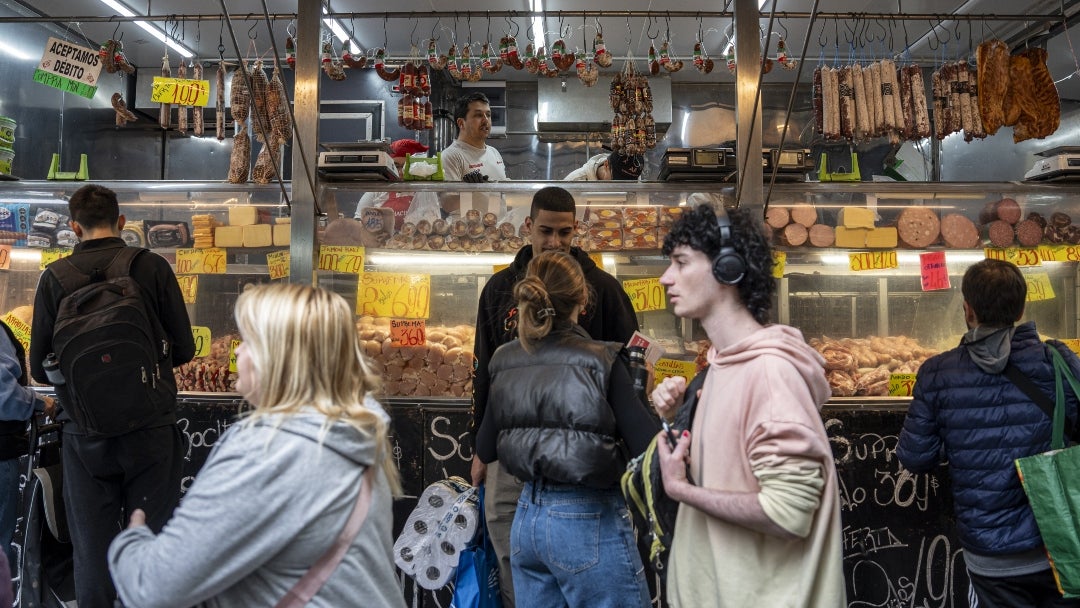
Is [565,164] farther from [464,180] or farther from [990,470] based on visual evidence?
[990,470]

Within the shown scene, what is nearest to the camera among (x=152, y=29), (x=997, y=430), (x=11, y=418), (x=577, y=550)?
(x=577, y=550)

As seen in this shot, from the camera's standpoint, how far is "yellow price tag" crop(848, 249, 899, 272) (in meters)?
5.04

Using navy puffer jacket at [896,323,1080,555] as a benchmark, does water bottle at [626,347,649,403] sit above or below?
above

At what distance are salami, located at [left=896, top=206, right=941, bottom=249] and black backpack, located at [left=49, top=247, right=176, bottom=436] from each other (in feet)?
13.2

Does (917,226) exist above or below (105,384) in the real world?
above

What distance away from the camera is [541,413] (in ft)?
9.57

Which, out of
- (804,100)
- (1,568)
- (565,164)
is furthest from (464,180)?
(804,100)

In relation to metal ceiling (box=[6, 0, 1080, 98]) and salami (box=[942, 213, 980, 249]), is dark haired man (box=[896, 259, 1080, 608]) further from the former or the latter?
metal ceiling (box=[6, 0, 1080, 98])

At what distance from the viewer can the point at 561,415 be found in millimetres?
2891

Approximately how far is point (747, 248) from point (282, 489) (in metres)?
1.25

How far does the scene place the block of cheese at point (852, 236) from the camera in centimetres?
504

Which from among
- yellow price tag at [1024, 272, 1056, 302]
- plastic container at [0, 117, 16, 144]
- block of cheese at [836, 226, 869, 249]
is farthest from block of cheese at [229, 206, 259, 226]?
yellow price tag at [1024, 272, 1056, 302]

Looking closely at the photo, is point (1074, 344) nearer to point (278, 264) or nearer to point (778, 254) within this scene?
point (778, 254)

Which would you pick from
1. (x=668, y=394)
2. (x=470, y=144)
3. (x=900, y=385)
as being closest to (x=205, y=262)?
(x=470, y=144)
